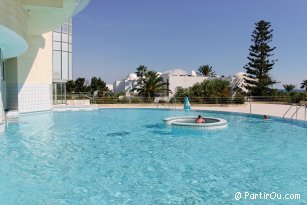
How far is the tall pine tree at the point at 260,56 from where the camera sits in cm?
3309

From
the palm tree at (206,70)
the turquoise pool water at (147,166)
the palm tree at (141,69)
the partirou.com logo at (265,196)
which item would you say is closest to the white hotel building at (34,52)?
the turquoise pool water at (147,166)

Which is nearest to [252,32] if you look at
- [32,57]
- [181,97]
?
[181,97]

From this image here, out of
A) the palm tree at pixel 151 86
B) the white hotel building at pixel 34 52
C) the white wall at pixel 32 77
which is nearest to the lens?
the white hotel building at pixel 34 52

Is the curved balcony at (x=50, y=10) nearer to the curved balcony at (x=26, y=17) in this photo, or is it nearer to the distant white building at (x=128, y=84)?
the curved balcony at (x=26, y=17)

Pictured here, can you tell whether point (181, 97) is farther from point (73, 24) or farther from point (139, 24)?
point (73, 24)

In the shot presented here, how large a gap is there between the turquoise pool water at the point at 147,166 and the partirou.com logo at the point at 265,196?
11 centimetres

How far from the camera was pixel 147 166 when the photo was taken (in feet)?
19.7

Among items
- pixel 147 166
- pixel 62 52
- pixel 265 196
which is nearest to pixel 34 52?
pixel 62 52

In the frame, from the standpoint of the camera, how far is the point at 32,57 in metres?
16.3

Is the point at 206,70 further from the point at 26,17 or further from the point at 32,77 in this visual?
the point at 26,17

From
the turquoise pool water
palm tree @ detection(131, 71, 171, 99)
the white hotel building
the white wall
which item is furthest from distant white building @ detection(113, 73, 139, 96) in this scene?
the turquoise pool water

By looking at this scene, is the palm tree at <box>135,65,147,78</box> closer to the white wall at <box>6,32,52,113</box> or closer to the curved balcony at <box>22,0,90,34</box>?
the white wall at <box>6,32,52,113</box>

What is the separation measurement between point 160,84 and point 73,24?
12150 millimetres

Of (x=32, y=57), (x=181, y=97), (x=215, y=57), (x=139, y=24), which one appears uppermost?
(x=139, y=24)
